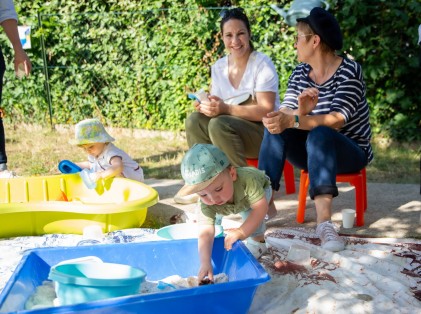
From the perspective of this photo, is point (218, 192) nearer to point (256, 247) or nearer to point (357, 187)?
point (256, 247)

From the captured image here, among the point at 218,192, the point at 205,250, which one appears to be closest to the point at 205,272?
the point at 205,250

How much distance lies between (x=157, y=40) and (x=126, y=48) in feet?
1.47

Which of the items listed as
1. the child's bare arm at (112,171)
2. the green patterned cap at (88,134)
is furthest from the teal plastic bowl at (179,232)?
the green patterned cap at (88,134)

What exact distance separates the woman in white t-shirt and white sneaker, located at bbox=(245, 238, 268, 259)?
0.97 meters

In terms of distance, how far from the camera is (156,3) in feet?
22.5

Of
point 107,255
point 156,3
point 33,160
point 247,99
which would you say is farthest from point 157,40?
point 107,255

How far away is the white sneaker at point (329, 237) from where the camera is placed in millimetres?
2842

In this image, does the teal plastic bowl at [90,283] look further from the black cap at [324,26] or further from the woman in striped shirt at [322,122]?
the black cap at [324,26]

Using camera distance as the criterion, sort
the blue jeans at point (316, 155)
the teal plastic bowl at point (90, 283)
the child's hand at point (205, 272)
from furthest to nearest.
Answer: the blue jeans at point (316, 155)
the child's hand at point (205, 272)
the teal plastic bowl at point (90, 283)

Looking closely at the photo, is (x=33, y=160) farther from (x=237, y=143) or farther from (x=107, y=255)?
(x=107, y=255)

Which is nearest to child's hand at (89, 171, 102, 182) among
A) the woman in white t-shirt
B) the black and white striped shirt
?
the woman in white t-shirt

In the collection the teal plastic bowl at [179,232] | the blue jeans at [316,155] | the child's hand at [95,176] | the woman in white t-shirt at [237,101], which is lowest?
the teal plastic bowl at [179,232]

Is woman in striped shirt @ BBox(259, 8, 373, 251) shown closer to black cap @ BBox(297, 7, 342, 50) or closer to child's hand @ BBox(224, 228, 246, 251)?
black cap @ BBox(297, 7, 342, 50)

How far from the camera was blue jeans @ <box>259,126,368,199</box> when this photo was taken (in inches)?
119
